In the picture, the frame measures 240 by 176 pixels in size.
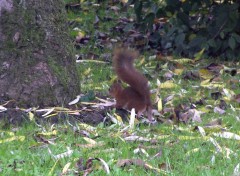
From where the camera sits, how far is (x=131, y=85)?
561 cm

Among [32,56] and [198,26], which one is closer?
[32,56]

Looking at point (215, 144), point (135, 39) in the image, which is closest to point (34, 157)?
point (215, 144)

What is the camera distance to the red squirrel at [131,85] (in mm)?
5539

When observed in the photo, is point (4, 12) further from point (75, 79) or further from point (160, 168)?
point (160, 168)

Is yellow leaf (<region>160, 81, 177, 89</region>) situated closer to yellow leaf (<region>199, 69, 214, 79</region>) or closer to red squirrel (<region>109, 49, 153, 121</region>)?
yellow leaf (<region>199, 69, 214, 79</region>)

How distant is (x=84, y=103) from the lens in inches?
229

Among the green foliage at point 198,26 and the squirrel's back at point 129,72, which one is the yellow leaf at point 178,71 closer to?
the green foliage at point 198,26

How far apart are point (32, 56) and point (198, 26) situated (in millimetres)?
3577

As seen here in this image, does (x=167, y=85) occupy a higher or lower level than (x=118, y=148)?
lower

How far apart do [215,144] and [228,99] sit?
169 cm

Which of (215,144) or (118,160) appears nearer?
(118,160)

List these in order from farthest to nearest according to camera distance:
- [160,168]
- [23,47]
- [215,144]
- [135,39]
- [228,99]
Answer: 1. [135,39]
2. [228,99]
3. [23,47]
4. [215,144]
5. [160,168]

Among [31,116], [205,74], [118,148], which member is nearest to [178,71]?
[205,74]

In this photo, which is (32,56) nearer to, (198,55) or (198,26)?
(198,55)
